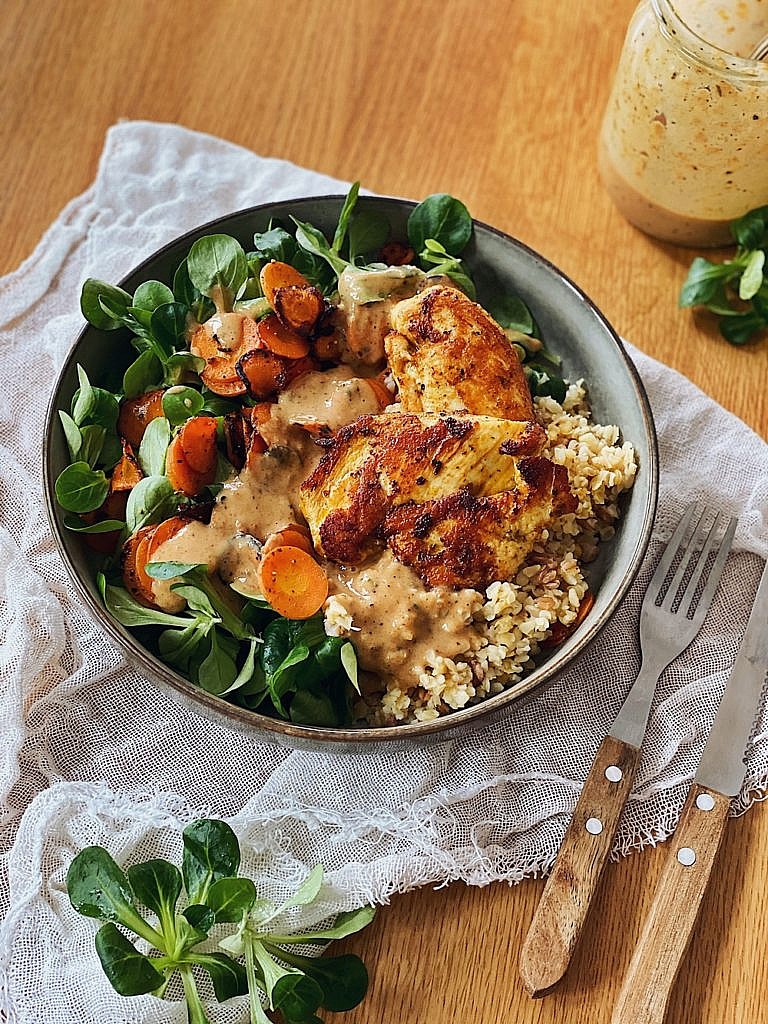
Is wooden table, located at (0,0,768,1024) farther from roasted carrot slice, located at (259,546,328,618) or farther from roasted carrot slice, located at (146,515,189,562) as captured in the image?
roasted carrot slice, located at (259,546,328,618)

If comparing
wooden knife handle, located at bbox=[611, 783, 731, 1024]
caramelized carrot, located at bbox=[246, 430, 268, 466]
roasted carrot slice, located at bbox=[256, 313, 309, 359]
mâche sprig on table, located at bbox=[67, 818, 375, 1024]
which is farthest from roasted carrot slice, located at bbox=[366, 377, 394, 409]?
wooden knife handle, located at bbox=[611, 783, 731, 1024]

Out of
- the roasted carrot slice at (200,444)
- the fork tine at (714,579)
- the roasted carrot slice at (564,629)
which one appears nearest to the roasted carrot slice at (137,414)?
the roasted carrot slice at (200,444)

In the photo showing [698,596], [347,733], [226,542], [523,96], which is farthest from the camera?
[523,96]

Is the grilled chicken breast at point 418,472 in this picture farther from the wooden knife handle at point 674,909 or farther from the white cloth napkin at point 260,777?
the wooden knife handle at point 674,909

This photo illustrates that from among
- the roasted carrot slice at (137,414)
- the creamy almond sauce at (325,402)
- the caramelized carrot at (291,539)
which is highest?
the creamy almond sauce at (325,402)

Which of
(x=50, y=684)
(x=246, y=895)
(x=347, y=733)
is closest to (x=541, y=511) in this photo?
(x=347, y=733)

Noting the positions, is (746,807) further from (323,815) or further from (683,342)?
(683,342)
